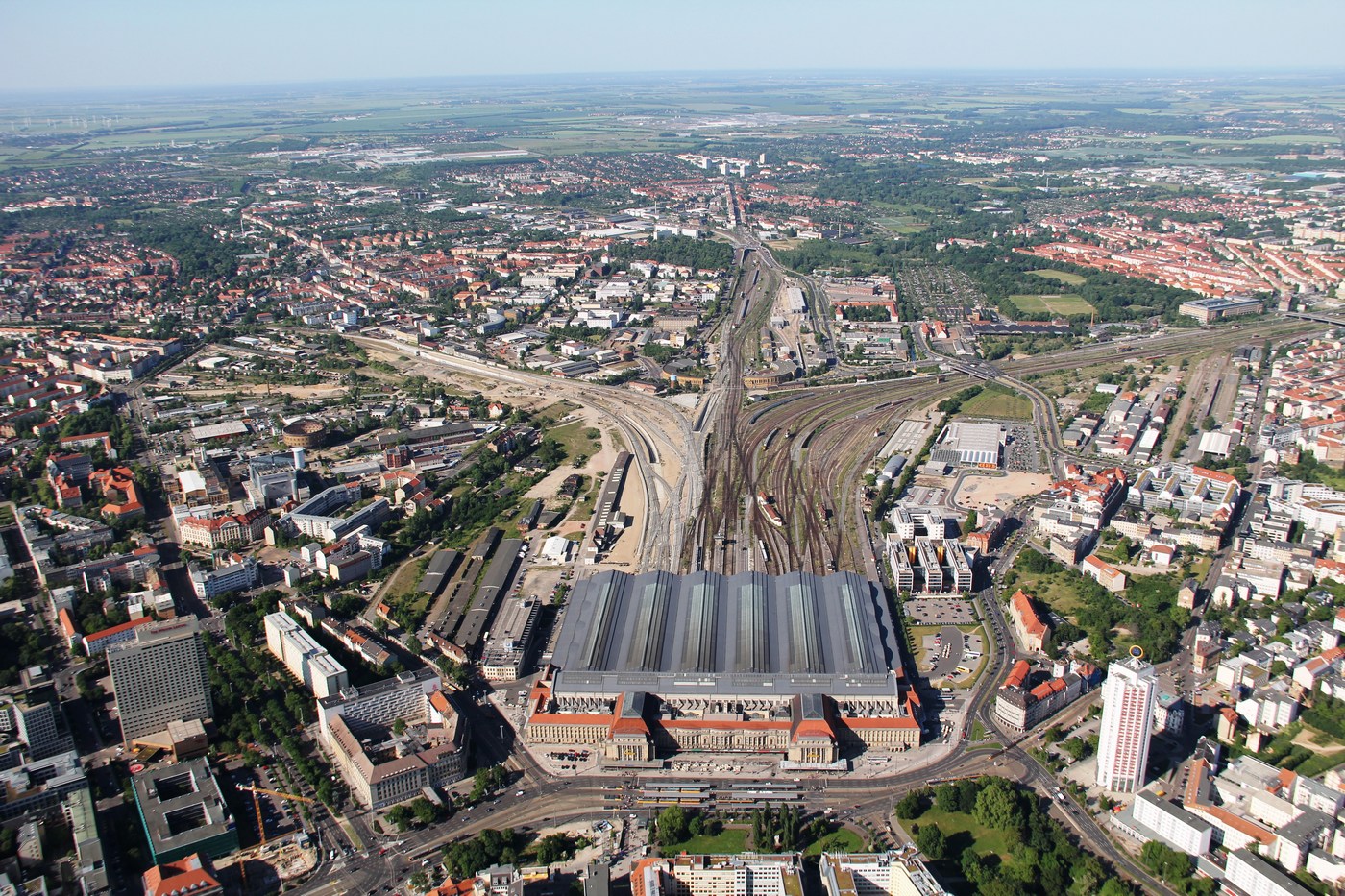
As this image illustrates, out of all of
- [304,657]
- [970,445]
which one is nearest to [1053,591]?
[970,445]

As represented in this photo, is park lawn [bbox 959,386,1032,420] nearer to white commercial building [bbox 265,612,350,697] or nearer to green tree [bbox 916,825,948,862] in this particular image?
green tree [bbox 916,825,948,862]

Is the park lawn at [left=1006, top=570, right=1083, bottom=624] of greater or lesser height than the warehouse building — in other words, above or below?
below

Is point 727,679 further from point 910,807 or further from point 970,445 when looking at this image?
point 970,445

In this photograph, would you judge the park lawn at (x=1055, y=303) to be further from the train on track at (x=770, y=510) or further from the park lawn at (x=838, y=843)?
the park lawn at (x=838, y=843)

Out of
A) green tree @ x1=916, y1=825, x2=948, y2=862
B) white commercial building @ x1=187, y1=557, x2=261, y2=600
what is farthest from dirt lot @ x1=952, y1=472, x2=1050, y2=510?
white commercial building @ x1=187, y1=557, x2=261, y2=600

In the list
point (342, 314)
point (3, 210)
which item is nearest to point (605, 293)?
point (342, 314)

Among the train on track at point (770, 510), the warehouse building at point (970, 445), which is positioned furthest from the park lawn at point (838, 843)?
the warehouse building at point (970, 445)
